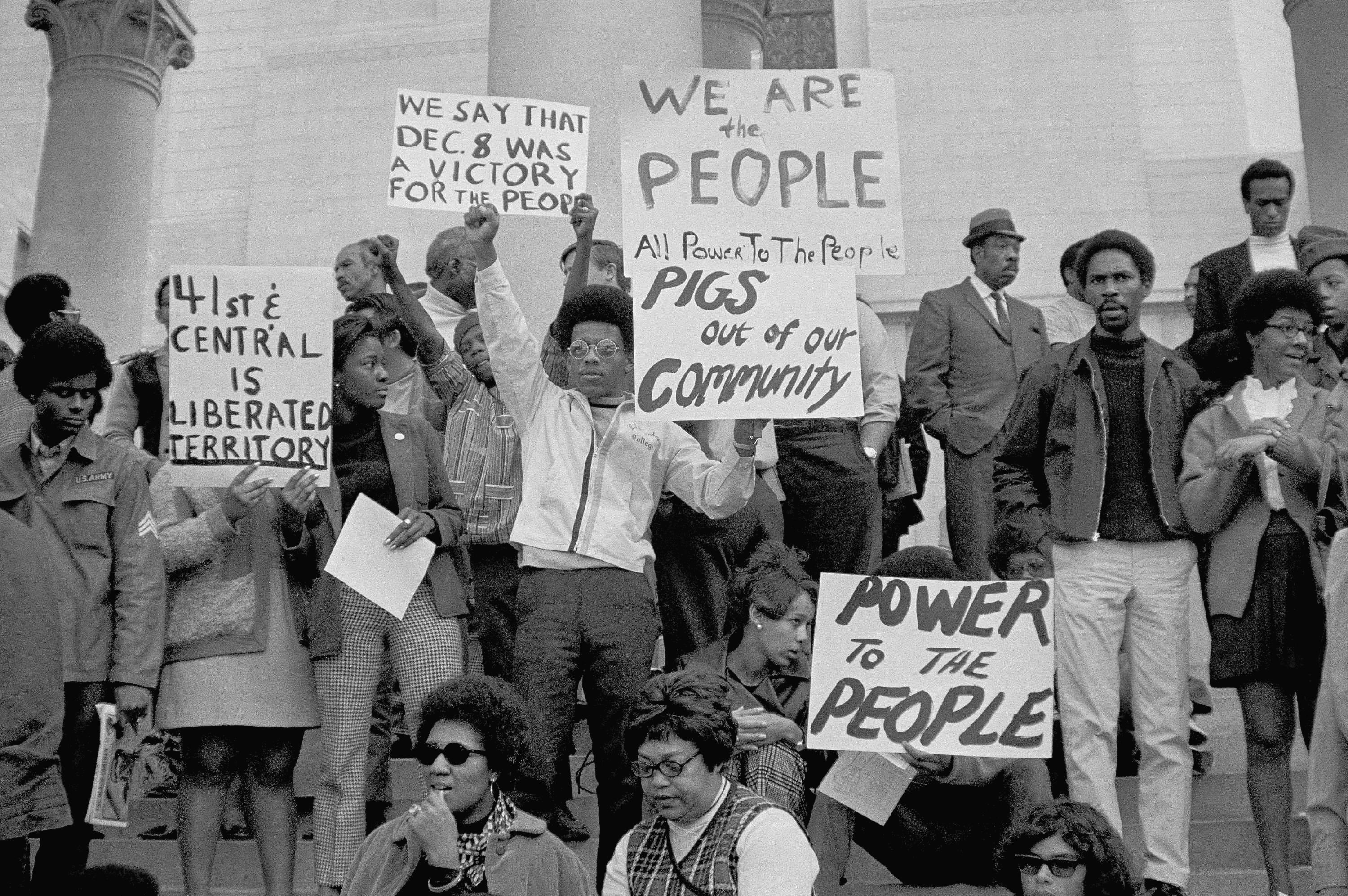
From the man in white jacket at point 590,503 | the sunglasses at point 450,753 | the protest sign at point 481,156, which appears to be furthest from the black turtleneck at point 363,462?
the sunglasses at point 450,753

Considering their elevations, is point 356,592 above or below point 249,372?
below

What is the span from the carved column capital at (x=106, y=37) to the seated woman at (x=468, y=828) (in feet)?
34.4

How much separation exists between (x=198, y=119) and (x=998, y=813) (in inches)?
596

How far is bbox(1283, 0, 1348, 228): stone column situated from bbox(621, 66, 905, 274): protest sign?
16.8 ft

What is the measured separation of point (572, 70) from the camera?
354 inches

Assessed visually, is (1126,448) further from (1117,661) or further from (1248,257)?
(1248,257)

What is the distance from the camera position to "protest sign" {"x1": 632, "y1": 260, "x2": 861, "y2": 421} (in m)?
6.35

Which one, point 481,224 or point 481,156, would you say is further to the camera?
point 481,156

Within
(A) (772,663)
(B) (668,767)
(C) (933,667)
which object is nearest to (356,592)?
(A) (772,663)

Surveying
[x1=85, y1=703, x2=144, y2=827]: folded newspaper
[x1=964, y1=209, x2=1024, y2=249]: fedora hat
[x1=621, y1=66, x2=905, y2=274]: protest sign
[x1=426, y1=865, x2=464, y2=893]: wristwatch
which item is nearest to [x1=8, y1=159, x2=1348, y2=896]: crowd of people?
[x1=85, y1=703, x2=144, y2=827]: folded newspaper

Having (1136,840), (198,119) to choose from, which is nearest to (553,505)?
(1136,840)

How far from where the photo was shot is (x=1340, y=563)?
18.3 ft

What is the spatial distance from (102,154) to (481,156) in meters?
7.48

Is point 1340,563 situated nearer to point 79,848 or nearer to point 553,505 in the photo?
point 553,505
